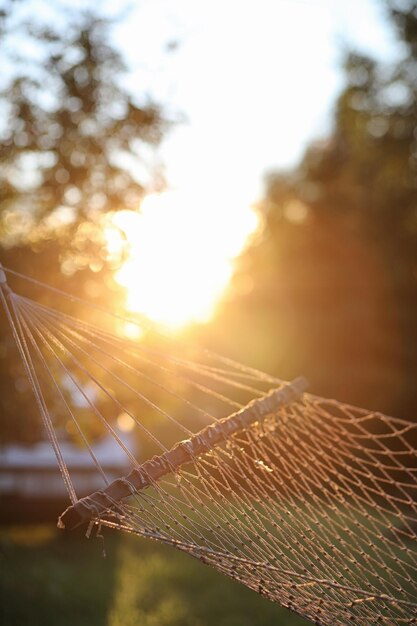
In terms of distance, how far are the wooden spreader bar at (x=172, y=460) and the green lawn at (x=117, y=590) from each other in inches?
92.7

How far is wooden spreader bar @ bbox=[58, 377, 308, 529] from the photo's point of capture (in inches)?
86.7

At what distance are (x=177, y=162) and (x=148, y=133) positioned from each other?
10.6 inches

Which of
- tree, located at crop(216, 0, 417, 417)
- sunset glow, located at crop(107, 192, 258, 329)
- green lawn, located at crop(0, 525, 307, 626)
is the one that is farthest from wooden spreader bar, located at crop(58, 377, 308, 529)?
tree, located at crop(216, 0, 417, 417)

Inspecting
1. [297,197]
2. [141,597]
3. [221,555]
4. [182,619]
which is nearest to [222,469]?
[221,555]

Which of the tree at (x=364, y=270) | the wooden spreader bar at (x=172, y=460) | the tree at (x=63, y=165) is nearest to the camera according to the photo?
the wooden spreader bar at (x=172, y=460)

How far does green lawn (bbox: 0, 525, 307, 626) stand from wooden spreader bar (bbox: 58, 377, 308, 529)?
235 cm

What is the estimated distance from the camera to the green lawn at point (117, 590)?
486cm

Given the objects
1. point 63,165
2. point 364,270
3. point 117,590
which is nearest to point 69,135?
point 63,165

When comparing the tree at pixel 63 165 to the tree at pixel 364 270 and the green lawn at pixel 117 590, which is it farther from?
the tree at pixel 364 270

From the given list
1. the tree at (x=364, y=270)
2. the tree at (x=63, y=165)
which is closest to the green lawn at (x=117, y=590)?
the tree at (x=63, y=165)

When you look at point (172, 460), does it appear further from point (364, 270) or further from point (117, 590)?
point (364, 270)

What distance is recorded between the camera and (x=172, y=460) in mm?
2414

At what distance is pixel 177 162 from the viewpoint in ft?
17.8

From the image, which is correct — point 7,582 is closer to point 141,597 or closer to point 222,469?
point 141,597
